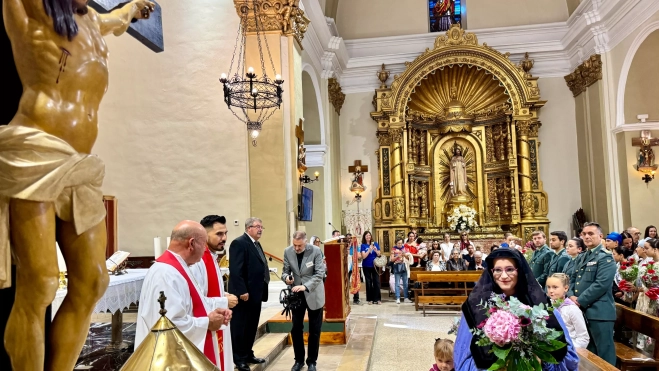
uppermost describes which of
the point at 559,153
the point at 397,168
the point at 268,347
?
the point at 559,153

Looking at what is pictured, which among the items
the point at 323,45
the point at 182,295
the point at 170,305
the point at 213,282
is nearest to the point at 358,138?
the point at 323,45

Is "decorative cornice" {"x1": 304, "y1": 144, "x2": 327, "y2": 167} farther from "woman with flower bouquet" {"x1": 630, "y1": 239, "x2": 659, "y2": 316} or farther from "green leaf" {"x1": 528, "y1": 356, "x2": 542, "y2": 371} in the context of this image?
"green leaf" {"x1": 528, "y1": 356, "x2": 542, "y2": 371}

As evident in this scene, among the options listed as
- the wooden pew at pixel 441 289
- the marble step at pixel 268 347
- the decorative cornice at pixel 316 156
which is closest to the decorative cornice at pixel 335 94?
the decorative cornice at pixel 316 156

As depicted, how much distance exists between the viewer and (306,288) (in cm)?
564

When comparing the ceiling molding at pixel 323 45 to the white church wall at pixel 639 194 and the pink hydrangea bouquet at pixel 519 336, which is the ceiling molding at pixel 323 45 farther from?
the pink hydrangea bouquet at pixel 519 336

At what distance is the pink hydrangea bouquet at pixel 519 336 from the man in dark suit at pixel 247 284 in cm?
325

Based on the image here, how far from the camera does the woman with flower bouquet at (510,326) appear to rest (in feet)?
8.21

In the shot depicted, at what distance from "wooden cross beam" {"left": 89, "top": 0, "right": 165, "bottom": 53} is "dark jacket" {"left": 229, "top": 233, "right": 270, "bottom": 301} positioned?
11.0 ft

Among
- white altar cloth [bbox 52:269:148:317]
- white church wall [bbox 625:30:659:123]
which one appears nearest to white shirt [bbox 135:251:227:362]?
white altar cloth [bbox 52:269:148:317]

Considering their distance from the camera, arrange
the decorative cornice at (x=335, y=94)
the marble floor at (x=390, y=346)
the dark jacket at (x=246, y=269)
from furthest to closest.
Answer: the decorative cornice at (x=335, y=94), the marble floor at (x=390, y=346), the dark jacket at (x=246, y=269)

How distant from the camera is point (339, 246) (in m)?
7.18

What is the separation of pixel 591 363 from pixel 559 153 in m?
13.6

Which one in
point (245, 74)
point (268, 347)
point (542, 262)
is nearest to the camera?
point (268, 347)

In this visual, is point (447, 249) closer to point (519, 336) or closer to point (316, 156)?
point (316, 156)
